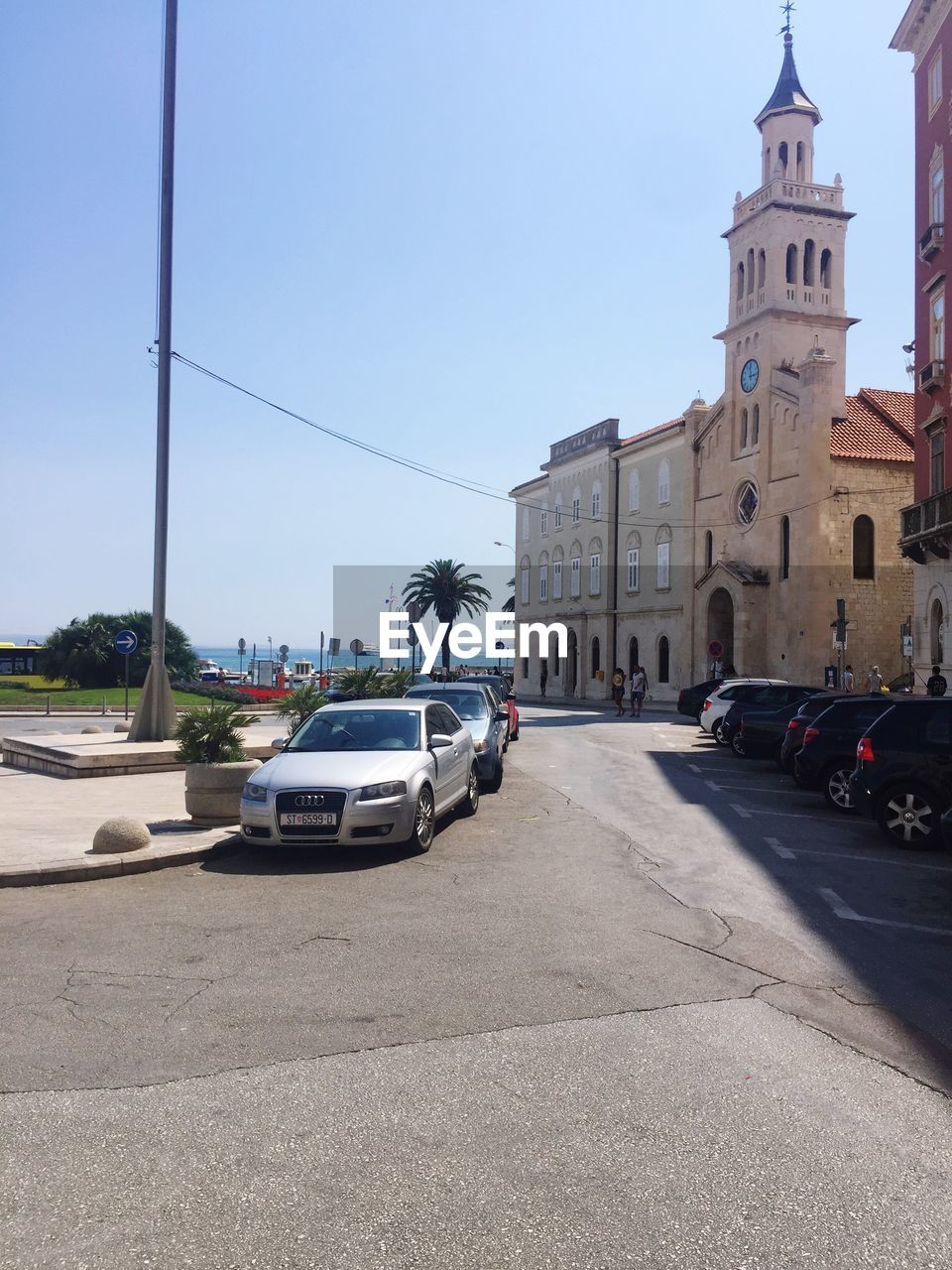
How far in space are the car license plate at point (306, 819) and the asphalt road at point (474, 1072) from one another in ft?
1.93

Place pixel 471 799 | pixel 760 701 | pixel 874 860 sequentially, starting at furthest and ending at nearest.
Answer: pixel 760 701 < pixel 471 799 < pixel 874 860

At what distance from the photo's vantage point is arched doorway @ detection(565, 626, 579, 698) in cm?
6500

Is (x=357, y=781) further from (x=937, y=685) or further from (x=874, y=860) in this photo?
(x=937, y=685)

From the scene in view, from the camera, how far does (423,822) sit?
1067cm

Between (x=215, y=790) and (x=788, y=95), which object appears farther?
(x=788, y=95)

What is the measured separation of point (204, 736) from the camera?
1194 cm

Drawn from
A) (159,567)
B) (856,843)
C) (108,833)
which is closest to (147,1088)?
(108,833)

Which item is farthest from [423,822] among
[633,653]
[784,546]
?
[633,653]

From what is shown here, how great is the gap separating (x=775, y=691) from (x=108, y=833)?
720 inches

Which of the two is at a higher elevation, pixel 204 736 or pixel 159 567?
pixel 159 567

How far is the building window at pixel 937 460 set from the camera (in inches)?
1196

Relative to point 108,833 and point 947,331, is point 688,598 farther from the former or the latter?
point 108,833

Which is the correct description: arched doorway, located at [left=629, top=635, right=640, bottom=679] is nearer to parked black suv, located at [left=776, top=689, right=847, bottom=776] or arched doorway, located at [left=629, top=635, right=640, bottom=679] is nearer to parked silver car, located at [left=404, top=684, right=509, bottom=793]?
parked black suv, located at [left=776, top=689, right=847, bottom=776]

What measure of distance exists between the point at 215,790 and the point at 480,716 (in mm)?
5661
